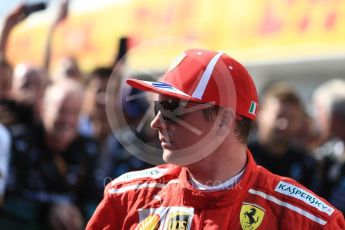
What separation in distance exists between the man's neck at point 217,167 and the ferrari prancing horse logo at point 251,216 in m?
0.17

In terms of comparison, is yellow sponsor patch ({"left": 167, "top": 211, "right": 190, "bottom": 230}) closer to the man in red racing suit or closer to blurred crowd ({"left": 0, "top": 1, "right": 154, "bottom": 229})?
the man in red racing suit

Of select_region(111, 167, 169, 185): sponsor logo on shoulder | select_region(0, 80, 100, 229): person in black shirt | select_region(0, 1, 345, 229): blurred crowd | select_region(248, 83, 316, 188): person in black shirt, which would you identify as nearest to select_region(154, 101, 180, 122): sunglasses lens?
select_region(111, 167, 169, 185): sponsor logo on shoulder

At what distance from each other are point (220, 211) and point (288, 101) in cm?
328

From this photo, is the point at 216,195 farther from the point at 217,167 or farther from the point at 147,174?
the point at 147,174

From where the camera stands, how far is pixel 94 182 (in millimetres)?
6016

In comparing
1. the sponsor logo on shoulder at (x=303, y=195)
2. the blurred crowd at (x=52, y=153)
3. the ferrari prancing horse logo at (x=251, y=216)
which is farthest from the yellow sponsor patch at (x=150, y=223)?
the blurred crowd at (x=52, y=153)

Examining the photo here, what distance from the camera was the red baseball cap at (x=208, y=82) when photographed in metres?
3.30

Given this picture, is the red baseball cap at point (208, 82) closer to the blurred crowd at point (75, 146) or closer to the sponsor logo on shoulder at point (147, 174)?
the sponsor logo on shoulder at point (147, 174)

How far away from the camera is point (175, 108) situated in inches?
131

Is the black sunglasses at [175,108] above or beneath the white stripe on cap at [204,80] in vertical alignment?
beneath

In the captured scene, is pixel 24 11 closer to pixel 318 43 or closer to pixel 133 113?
pixel 133 113

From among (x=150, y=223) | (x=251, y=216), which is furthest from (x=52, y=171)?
(x=251, y=216)

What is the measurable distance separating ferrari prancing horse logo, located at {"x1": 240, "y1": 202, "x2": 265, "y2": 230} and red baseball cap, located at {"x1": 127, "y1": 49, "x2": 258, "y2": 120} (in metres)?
0.38

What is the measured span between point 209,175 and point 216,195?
13 cm
